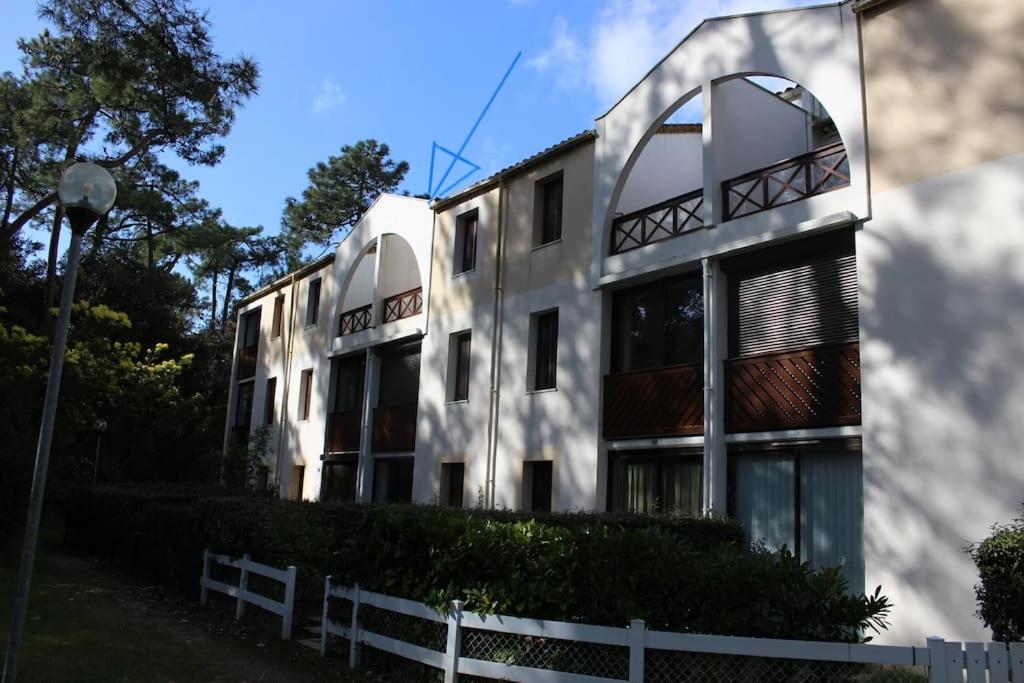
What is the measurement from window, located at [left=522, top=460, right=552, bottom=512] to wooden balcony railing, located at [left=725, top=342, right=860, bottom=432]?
185 inches

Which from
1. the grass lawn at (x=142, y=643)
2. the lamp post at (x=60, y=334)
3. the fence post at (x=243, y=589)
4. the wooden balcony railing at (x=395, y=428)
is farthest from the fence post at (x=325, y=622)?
the wooden balcony railing at (x=395, y=428)

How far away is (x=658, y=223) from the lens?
1535 cm

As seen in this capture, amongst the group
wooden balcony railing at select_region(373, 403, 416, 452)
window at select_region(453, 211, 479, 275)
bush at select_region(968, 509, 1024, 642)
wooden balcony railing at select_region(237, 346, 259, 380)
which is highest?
window at select_region(453, 211, 479, 275)

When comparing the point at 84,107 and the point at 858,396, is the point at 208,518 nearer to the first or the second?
the point at 858,396

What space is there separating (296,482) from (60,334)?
21661 millimetres

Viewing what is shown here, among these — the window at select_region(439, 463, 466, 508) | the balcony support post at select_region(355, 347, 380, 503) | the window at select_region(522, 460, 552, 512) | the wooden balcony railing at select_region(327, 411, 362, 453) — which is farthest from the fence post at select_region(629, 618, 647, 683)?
the wooden balcony railing at select_region(327, 411, 362, 453)

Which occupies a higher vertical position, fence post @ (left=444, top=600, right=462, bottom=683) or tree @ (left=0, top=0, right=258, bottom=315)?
tree @ (left=0, top=0, right=258, bottom=315)

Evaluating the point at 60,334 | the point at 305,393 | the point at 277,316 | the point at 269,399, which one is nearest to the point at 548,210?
the point at 60,334

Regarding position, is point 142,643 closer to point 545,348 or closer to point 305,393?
point 545,348

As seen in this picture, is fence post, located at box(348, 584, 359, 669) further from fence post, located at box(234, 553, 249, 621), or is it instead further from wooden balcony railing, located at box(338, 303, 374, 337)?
wooden balcony railing, located at box(338, 303, 374, 337)

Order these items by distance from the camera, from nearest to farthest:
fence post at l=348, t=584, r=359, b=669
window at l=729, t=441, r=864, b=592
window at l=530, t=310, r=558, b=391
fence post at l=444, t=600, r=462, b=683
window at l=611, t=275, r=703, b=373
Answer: fence post at l=444, t=600, r=462, b=683, fence post at l=348, t=584, r=359, b=669, window at l=729, t=441, r=864, b=592, window at l=611, t=275, r=703, b=373, window at l=530, t=310, r=558, b=391

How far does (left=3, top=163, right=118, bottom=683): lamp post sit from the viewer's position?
608 centimetres

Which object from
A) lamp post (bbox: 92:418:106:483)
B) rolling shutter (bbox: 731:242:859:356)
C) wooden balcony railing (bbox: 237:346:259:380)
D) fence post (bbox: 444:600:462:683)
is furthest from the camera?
wooden balcony railing (bbox: 237:346:259:380)

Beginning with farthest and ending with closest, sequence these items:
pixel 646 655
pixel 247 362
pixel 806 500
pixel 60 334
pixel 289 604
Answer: pixel 247 362, pixel 806 500, pixel 289 604, pixel 60 334, pixel 646 655
